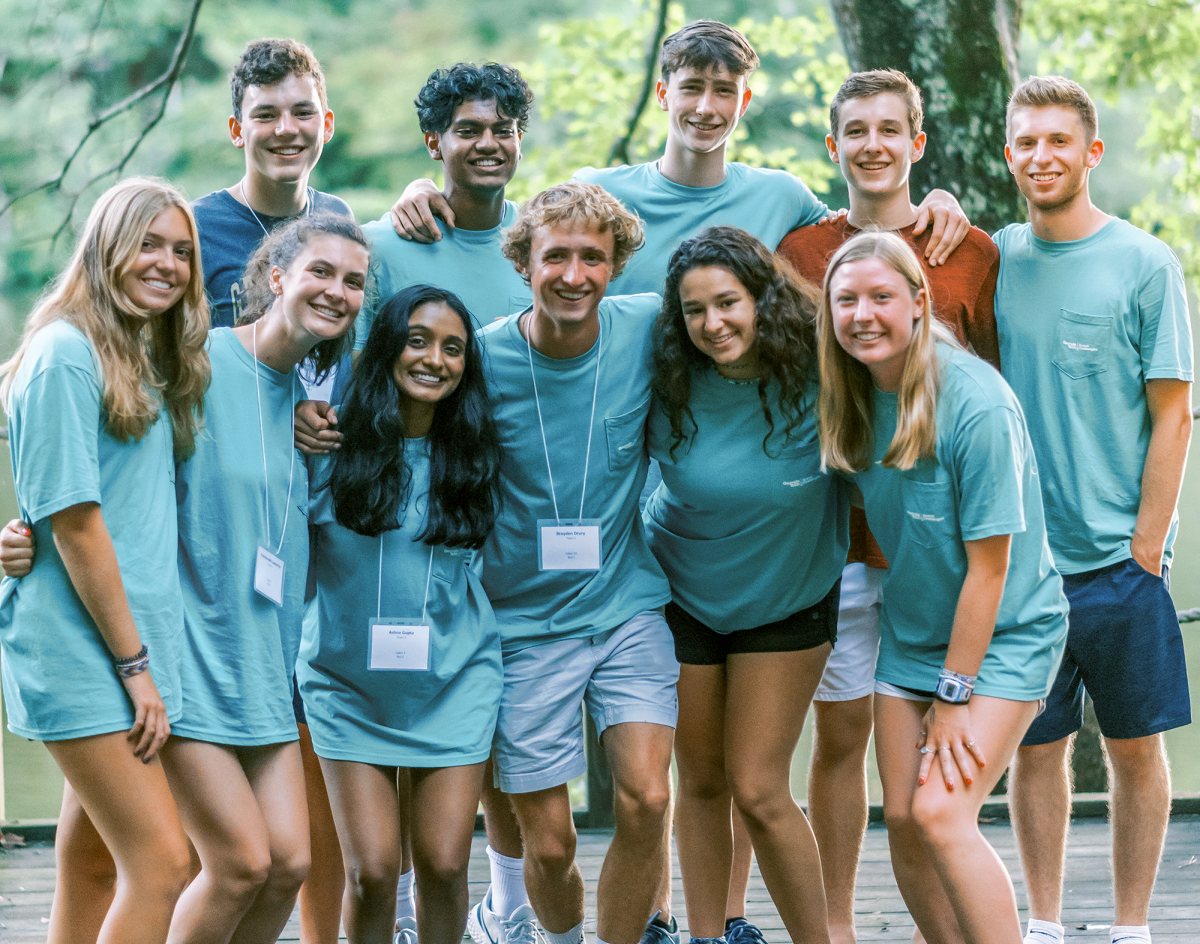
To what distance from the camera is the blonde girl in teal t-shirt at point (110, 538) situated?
1999mm

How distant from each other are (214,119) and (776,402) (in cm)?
868

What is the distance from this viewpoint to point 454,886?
2.43 m

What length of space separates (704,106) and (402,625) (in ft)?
4.62

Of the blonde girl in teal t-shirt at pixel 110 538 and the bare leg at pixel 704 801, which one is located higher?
the blonde girl in teal t-shirt at pixel 110 538

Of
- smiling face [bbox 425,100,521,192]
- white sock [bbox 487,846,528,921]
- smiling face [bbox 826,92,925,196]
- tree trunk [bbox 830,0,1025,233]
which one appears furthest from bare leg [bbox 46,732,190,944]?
tree trunk [bbox 830,0,1025,233]

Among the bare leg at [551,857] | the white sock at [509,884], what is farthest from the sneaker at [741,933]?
the white sock at [509,884]

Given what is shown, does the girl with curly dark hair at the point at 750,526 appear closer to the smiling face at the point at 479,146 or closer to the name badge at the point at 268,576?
the smiling face at the point at 479,146

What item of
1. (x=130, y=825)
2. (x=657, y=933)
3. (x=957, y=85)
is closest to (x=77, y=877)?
(x=130, y=825)

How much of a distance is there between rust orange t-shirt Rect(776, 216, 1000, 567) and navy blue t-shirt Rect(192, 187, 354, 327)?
3.55 feet

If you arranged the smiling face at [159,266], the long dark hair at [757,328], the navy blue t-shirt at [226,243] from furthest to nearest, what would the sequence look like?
1. the navy blue t-shirt at [226,243]
2. the long dark hair at [757,328]
3. the smiling face at [159,266]

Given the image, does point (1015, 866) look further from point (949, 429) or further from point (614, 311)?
point (614, 311)

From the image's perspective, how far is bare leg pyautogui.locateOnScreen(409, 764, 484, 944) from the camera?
2.40m

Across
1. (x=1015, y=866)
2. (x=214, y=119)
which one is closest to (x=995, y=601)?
(x=1015, y=866)

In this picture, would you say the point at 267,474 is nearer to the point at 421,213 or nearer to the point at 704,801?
the point at 421,213
